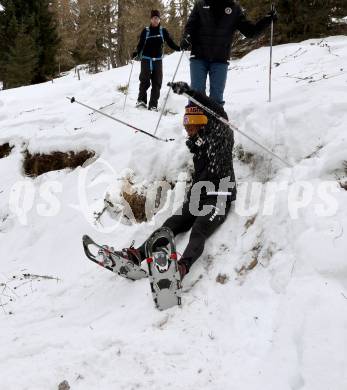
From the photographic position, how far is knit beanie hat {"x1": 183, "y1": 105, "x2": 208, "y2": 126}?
5.60 m

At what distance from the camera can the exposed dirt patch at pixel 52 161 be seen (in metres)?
8.81

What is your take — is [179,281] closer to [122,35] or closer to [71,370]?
[71,370]

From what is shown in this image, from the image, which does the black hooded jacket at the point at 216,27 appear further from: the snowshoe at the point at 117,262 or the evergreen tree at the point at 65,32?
the evergreen tree at the point at 65,32

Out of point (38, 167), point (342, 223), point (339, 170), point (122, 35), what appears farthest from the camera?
point (122, 35)

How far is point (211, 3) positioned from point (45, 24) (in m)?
28.2

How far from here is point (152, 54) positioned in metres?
9.59

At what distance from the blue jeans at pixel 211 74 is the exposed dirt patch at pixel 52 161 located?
9.70 feet

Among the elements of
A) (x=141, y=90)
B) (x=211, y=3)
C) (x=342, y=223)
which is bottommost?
(x=342, y=223)

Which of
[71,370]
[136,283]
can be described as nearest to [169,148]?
[136,283]

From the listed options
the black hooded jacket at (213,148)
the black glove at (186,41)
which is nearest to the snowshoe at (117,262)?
the black hooded jacket at (213,148)

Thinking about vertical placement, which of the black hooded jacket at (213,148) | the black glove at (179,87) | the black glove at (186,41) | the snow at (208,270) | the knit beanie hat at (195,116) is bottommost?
the snow at (208,270)

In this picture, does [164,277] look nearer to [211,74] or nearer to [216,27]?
[211,74]

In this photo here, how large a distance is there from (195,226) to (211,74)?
3.13 m

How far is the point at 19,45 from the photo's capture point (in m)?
27.5
